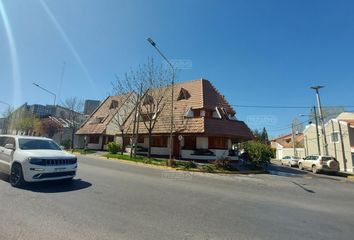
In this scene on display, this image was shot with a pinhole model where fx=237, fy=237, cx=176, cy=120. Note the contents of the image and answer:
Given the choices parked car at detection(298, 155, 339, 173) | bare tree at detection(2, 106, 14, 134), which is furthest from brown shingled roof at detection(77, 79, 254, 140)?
bare tree at detection(2, 106, 14, 134)

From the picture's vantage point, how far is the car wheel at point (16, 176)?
8.22 metres

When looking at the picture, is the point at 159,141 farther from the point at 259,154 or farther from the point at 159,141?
the point at 259,154

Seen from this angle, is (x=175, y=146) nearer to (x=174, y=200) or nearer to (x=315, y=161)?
(x=315, y=161)

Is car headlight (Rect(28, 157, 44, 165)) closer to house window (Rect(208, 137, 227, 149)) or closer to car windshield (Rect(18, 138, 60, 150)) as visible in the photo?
car windshield (Rect(18, 138, 60, 150))

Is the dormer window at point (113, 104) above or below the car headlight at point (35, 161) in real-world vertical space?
above

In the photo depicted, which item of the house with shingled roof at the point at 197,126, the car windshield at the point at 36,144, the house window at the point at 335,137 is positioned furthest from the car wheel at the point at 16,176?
the house window at the point at 335,137

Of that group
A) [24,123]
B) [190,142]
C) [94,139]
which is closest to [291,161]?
[190,142]

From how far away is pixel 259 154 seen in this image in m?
20.5

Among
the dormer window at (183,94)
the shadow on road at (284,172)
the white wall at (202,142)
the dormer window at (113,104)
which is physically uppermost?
the dormer window at (113,104)

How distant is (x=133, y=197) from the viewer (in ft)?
25.7

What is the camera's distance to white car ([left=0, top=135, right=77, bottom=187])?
8.03 metres

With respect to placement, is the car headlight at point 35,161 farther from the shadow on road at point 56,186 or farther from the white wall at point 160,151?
the white wall at point 160,151

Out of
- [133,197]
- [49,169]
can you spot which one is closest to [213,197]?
[133,197]

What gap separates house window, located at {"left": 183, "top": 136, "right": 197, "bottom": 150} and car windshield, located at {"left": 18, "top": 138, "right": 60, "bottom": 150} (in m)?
16.9
